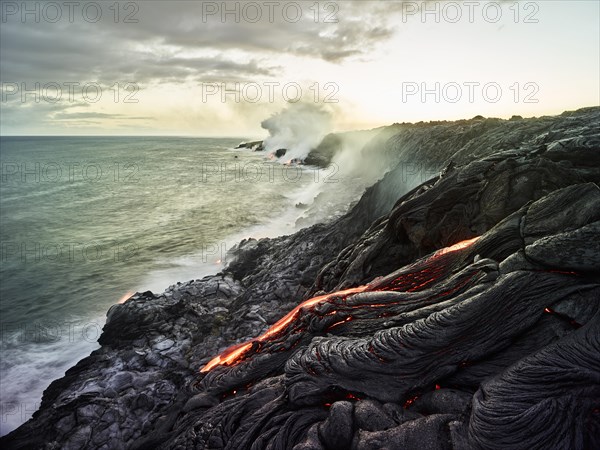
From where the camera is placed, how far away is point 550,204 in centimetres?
920

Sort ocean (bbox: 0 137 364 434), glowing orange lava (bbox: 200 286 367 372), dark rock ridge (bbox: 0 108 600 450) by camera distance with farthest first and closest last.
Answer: ocean (bbox: 0 137 364 434) < glowing orange lava (bbox: 200 286 367 372) < dark rock ridge (bbox: 0 108 600 450)

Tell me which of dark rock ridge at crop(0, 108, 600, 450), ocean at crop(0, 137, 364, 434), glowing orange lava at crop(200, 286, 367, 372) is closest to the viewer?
dark rock ridge at crop(0, 108, 600, 450)

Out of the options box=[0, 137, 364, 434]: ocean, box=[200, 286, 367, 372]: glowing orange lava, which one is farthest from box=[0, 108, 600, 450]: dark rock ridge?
box=[0, 137, 364, 434]: ocean

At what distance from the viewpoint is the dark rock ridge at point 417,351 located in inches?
249

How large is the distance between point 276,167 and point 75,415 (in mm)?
79856

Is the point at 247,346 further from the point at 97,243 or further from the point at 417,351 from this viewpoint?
the point at 97,243

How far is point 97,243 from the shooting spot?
34.9 meters

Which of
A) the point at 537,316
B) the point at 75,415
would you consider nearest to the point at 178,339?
the point at 75,415

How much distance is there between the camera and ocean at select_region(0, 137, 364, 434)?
58.9 ft

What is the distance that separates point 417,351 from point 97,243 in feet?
119

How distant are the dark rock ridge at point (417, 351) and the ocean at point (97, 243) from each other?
4113mm

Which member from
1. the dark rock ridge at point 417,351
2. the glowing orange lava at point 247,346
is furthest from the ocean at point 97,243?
the glowing orange lava at point 247,346

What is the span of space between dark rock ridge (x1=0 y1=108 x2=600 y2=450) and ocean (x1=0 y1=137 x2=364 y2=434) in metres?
4.11

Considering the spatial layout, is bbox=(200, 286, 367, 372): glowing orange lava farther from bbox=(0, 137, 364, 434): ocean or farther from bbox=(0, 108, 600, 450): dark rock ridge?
bbox=(0, 137, 364, 434): ocean
